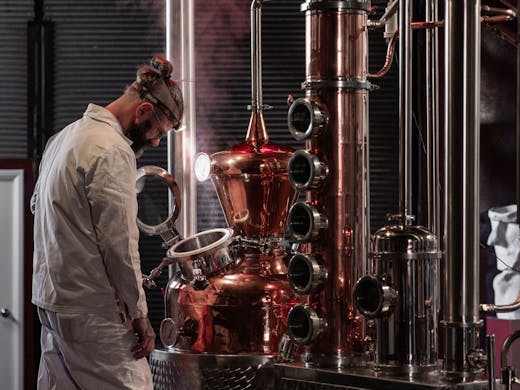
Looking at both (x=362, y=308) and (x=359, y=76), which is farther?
(x=359, y=76)

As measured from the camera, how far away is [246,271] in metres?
4.16

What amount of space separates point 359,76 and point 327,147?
0.27 m

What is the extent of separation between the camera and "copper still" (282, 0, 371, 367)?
3.37 meters

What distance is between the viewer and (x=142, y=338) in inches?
156

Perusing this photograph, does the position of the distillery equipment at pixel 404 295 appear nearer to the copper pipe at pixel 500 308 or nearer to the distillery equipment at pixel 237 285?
the copper pipe at pixel 500 308

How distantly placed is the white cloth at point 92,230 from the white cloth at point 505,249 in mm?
2706

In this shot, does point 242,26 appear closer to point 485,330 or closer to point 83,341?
point 485,330

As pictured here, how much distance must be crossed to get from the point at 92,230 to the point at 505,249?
2.88 metres

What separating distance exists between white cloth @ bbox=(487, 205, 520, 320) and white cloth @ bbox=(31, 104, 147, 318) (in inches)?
107

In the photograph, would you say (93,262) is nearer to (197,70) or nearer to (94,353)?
(94,353)

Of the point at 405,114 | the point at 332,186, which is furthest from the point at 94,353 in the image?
the point at 405,114

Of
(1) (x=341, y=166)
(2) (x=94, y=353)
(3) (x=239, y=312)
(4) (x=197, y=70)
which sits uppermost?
(4) (x=197, y=70)

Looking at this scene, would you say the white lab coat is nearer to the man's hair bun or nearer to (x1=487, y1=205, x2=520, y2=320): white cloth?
the man's hair bun

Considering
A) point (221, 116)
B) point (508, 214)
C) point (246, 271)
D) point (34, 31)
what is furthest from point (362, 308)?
point (34, 31)
